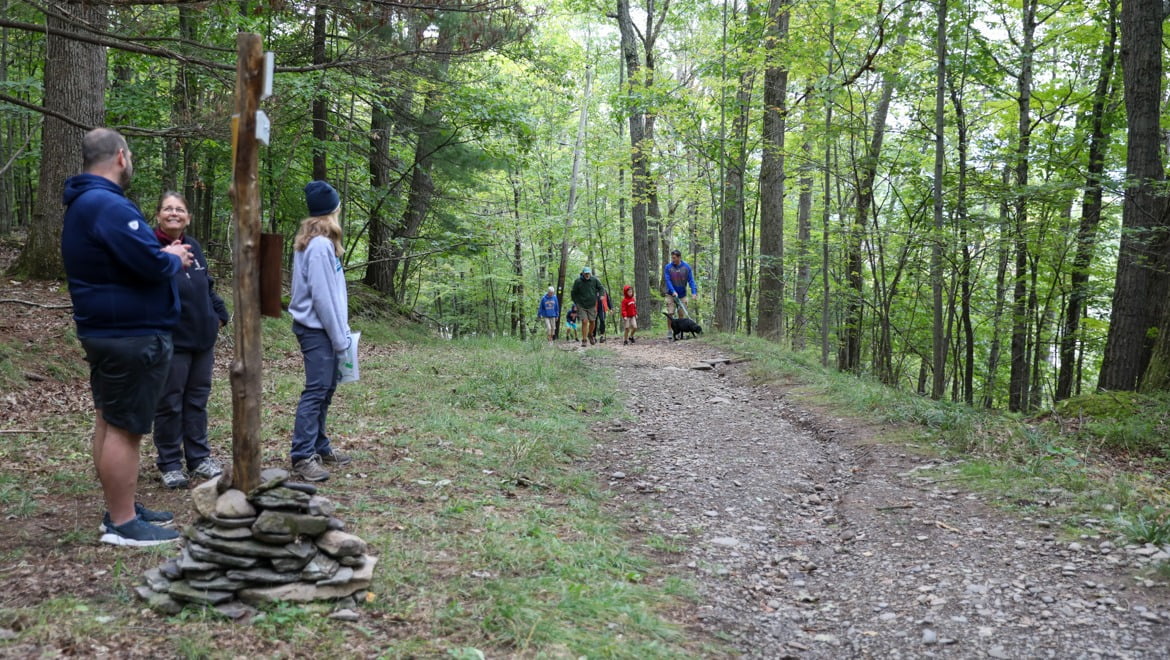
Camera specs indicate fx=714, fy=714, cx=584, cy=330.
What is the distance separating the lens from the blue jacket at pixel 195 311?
188 inches

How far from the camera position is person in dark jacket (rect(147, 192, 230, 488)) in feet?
15.1

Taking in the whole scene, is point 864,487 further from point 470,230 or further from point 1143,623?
point 470,230

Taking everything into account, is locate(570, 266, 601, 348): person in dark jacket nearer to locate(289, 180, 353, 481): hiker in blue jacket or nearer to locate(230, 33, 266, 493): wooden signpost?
locate(289, 180, 353, 481): hiker in blue jacket

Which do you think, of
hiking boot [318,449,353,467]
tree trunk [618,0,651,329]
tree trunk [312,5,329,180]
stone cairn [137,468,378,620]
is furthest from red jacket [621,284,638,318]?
stone cairn [137,468,378,620]

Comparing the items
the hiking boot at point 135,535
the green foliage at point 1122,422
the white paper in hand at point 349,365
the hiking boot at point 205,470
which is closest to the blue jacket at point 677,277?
the green foliage at point 1122,422

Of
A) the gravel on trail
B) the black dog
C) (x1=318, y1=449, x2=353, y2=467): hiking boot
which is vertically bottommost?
the gravel on trail

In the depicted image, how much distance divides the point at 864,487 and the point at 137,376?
5318mm

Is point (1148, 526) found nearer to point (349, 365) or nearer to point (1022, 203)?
point (349, 365)

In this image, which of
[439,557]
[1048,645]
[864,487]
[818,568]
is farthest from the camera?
[864,487]

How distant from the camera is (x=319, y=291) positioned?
193 inches

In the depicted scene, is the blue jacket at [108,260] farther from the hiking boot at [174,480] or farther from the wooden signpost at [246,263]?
the hiking boot at [174,480]

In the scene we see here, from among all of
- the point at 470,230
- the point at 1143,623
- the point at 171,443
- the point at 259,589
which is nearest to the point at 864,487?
the point at 1143,623

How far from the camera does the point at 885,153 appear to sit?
17.2 m

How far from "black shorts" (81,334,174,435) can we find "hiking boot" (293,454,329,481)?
143 centimetres
